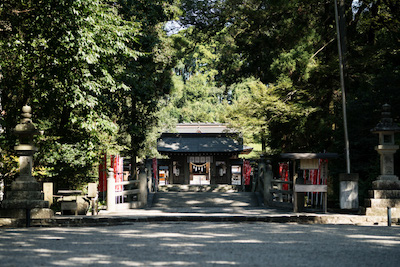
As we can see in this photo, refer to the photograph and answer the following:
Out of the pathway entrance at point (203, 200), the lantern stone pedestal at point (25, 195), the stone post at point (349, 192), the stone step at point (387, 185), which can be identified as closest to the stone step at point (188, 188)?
the pathway entrance at point (203, 200)

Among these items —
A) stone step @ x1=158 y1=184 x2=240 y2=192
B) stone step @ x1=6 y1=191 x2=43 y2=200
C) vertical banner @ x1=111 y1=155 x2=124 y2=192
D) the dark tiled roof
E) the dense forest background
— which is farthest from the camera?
the dark tiled roof

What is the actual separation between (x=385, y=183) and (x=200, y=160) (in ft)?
73.3

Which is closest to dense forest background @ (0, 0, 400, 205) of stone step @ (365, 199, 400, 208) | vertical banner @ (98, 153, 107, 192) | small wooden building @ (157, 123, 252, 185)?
vertical banner @ (98, 153, 107, 192)

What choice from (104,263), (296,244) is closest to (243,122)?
(296,244)

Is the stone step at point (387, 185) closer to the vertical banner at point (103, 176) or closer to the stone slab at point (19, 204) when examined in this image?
the stone slab at point (19, 204)

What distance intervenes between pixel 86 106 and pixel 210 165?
2036 cm

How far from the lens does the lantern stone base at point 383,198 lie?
1210cm

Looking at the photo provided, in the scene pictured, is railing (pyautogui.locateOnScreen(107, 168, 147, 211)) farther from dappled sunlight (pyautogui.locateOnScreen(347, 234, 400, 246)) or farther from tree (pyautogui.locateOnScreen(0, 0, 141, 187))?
dappled sunlight (pyautogui.locateOnScreen(347, 234, 400, 246))

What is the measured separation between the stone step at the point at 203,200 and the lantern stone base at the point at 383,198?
6912 millimetres

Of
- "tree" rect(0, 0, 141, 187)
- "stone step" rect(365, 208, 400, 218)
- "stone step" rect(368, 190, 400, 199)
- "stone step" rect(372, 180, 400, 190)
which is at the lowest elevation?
"stone step" rect(365, 208, 400, 218)

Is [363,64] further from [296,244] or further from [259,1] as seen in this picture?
[296,244]

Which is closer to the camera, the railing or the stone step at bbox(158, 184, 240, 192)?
the railing

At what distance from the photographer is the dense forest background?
14.0m

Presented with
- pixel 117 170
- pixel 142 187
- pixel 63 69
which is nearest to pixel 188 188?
pixel 142 187
